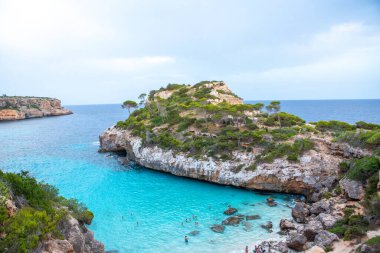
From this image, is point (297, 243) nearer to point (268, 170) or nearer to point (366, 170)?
point (366, 170)

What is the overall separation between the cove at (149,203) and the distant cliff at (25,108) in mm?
86442

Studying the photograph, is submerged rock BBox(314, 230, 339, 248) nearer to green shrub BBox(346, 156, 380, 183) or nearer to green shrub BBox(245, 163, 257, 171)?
green shrub BBox(346, 156, 380, 183)

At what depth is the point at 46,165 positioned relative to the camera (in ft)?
139

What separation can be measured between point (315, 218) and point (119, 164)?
30523 millimetres

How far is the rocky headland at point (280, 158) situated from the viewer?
19781 millimetres

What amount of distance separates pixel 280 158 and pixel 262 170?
8.77ft

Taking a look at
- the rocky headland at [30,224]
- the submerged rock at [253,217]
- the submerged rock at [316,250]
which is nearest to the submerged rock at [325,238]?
the submerged rock at [316,250]

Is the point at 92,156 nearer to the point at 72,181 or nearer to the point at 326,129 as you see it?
the point at 72,181

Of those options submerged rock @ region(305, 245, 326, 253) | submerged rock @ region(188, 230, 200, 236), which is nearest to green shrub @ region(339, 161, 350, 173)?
submerged rock @ region(305, 245, 326, 253)

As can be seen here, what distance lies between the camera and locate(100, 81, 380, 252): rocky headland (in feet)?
64.9

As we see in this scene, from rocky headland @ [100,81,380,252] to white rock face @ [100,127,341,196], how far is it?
0.10 meters

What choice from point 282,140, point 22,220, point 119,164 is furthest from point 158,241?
point 119,164

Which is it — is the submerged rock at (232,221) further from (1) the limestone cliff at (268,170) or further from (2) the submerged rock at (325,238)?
(1) the limestone cliff at (268,170)

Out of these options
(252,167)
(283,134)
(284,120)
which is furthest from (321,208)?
(284,120)
